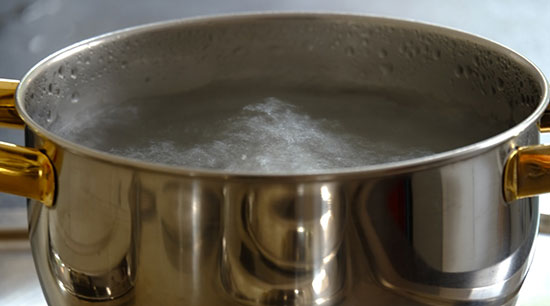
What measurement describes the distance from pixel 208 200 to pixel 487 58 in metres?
0.35

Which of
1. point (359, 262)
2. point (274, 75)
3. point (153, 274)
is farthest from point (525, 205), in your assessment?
point (274, 75)

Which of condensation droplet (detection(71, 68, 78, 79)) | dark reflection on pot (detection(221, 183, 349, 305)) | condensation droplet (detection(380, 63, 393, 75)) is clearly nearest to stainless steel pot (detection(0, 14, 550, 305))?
dark reflection on pot (detection(221, 183, 349, 305))

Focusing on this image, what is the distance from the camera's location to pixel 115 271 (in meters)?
0.45

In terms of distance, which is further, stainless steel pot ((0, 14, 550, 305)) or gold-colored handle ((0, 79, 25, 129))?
gold-colored handle ((0, 79, 25, 129))

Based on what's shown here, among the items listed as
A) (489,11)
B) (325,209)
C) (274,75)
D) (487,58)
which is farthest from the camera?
(489,11)

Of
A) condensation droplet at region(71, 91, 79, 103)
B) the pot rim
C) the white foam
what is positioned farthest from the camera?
condensation droplet at region(71, 91, 79, 103)

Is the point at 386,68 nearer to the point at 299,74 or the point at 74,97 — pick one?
the point at 299,74

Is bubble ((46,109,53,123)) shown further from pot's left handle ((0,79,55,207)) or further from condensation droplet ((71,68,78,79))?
pot's left handle ((0,79,55,207))

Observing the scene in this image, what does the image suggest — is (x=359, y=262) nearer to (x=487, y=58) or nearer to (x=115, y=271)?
(x=115, y=271)

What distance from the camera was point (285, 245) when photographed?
0.41m

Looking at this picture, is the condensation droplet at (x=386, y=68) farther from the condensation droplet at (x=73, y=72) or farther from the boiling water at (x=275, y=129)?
the condensation droplet at (x=73, y=72)

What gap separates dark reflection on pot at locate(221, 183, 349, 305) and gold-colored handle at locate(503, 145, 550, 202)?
12 centimetres

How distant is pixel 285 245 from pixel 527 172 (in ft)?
0.52

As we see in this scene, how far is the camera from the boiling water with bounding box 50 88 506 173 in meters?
0.60
